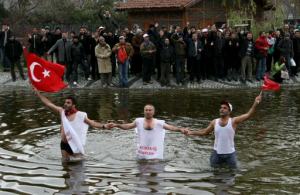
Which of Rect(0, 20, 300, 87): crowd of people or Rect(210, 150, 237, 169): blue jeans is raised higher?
Rect(0, 20, 300, 87): crowd of people

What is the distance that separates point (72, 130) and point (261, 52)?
1484 centimetres

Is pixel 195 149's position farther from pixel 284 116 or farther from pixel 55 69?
pixel 284 116

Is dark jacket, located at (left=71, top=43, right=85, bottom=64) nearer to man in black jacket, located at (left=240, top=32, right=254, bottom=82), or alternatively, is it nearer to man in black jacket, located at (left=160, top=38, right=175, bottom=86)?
man in black jacket, located at (left=160, top=38, right=175, bottom=86)

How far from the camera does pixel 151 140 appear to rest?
12555mm

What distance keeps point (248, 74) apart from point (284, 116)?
8512 millimetres

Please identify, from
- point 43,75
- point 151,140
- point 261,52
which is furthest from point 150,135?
point 261,52

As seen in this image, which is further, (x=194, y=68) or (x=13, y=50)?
(x=13, y=50)

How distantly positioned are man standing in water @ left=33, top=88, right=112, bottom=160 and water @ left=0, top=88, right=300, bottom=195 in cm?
27

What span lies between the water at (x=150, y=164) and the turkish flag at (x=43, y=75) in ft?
4.70

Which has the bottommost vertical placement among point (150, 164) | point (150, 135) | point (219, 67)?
point (150, 164)

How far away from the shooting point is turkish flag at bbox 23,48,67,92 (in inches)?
534

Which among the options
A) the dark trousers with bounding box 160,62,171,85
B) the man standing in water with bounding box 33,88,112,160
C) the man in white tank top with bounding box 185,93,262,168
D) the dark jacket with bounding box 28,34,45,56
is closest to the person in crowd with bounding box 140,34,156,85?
the dark trousers with bounding box 160,62,171,85

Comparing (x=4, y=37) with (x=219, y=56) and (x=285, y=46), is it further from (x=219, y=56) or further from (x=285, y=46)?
(x=285, y=46)

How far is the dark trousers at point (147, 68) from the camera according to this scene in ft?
82.1
